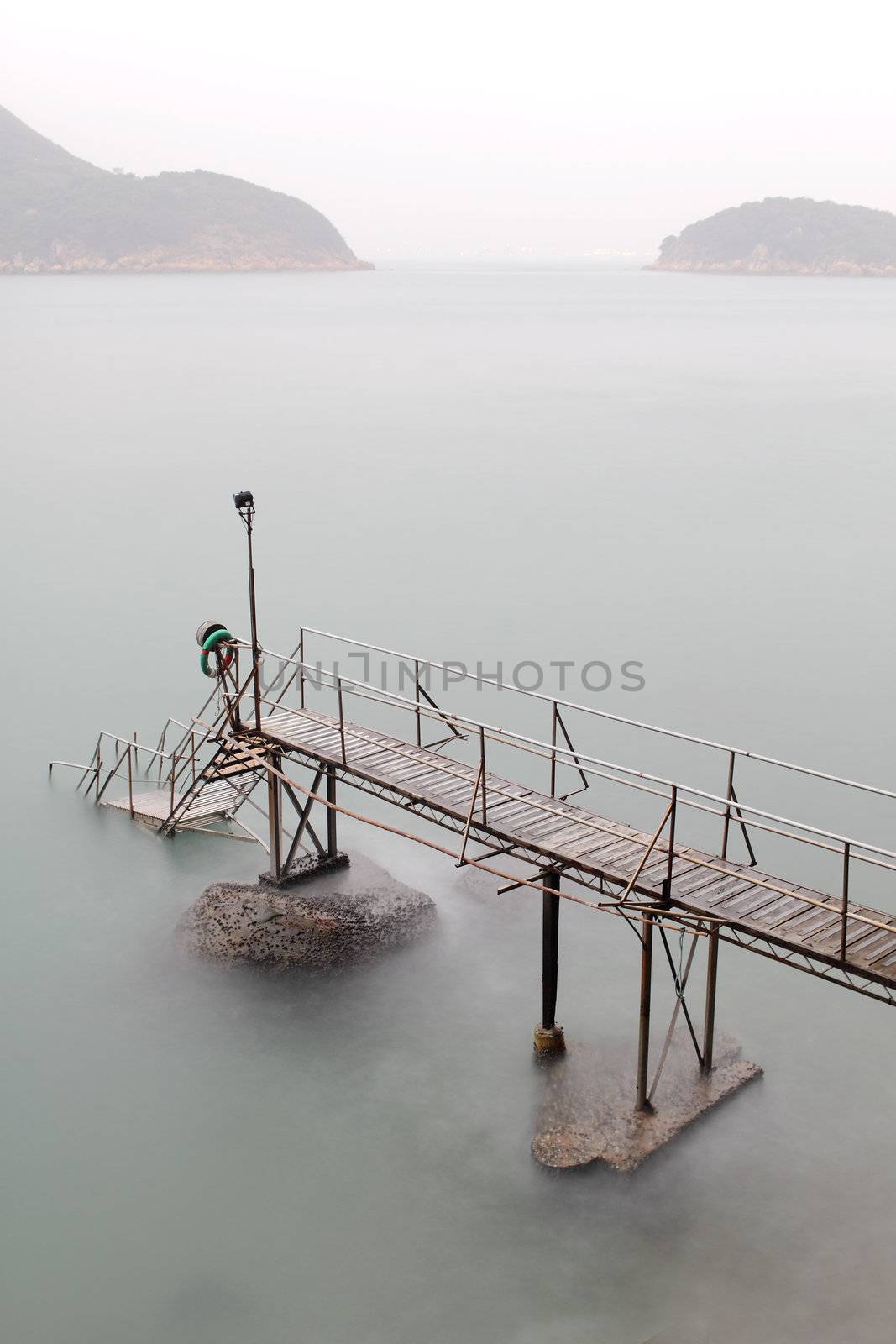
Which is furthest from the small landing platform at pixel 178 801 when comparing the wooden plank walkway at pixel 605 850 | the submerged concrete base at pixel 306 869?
the wooden plank walkway at pixel 605 850

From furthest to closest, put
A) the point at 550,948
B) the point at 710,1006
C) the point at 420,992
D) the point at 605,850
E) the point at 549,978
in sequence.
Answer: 1. the point at 420,992
2. the point at 549,978
3. the point at 550,948
4. the point at 710,1006
5. the point at 605,850

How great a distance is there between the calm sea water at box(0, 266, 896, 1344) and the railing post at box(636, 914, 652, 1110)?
30.5 inches

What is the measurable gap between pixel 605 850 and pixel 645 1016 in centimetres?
218

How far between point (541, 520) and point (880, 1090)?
4240 centimetres

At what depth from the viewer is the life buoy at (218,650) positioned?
73.7ft

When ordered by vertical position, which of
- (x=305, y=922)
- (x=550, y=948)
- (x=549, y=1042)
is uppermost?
(x=550, y=948)

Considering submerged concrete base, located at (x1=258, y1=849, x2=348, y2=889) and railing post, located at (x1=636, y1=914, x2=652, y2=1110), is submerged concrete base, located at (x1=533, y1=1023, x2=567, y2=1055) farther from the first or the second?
submerged concrete base, located at (x1=258, y1=849, x2=348, y2=889)

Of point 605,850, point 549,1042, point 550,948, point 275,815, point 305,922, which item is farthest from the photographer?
point 275,815

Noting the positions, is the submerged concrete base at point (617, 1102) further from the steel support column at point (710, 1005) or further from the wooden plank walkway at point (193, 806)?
the wooden plank walkway at point (193, 806)

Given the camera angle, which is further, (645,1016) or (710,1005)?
(710,1005)

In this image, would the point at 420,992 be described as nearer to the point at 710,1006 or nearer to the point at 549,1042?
the point at 549,1042

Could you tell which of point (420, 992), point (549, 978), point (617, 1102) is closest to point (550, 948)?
point (549, 978)

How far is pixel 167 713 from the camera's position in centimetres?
3562

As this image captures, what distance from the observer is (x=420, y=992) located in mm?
21750
